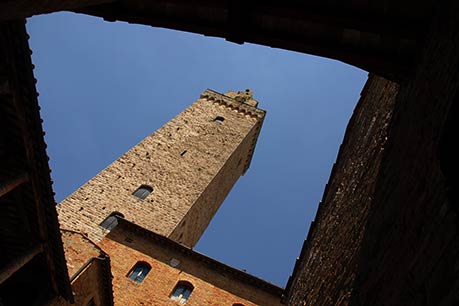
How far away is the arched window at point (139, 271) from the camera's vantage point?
14297 millimetres

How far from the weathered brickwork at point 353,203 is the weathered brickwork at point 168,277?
236 inches

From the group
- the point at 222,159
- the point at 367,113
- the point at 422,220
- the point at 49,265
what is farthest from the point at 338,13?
the point at 222,159

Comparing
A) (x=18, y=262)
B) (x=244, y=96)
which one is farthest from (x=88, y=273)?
(x=244, y=96)

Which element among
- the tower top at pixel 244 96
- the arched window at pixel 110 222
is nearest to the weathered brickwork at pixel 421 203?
the arched window at pixel 110 222

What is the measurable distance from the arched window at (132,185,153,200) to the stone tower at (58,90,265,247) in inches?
0.6

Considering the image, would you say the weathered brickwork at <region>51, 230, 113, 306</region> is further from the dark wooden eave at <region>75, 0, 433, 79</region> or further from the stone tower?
the dark wooden eave at <region>75, 0, 433, 79</region>

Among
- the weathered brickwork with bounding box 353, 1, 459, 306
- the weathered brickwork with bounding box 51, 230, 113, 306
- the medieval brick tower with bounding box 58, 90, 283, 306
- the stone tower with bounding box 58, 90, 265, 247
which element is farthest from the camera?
the stone tower with bounding box 58, 90, 265, 247

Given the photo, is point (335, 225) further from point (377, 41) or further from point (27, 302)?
point (27, 302)

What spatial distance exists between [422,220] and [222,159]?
21189 mm

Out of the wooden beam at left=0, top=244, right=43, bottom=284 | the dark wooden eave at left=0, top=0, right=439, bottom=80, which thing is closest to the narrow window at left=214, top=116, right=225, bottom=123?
the wooden beam at left=0, top=244, right=43, bottom=284

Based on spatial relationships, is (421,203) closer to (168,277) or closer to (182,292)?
(182,292)

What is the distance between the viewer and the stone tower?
58.6ft

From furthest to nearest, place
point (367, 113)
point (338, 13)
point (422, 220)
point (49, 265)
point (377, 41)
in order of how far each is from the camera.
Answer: point (367, 113)
point (49, 265)
point (377, 41)
point (338, 13)
point (422, 220)

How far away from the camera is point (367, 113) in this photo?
8.12 m
